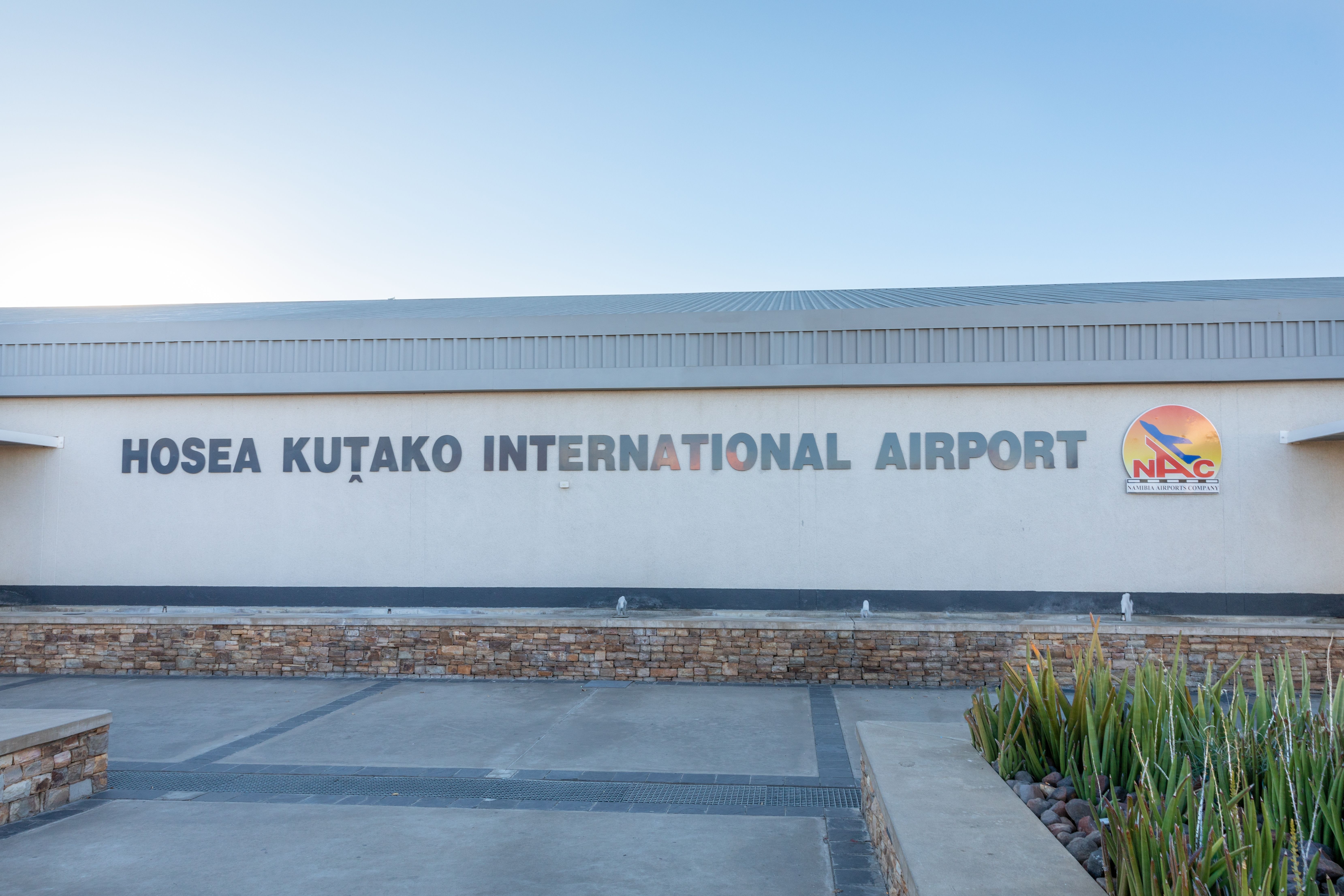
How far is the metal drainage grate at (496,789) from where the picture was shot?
663cm

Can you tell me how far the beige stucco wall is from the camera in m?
11.8

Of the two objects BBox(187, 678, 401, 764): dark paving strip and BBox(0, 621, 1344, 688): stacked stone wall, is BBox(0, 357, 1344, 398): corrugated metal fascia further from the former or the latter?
BBox(187, 678, 401, 764): dark paving strip

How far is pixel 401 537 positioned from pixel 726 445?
4.74 m

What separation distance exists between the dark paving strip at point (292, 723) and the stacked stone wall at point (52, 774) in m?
0.90

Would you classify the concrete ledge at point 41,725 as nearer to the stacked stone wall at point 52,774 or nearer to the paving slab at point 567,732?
the stacked stone wall at point 52,774

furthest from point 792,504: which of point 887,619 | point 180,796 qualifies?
point 180,796

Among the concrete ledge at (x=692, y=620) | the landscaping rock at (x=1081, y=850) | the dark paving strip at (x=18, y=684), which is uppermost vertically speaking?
the concrete ledge at (x=692, y=620)

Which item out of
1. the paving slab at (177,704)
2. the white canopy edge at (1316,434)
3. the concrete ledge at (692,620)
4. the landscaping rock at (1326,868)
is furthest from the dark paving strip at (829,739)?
the white canopy edge at (1316,434)

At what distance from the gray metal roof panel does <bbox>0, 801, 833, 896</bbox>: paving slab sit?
7.79 metres

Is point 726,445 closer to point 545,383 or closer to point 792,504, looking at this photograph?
point 792,504

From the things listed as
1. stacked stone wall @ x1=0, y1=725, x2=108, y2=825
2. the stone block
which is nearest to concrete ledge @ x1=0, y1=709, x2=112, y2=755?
stacked stone wall @ x1=0, y1=725, x2=108, y2=825

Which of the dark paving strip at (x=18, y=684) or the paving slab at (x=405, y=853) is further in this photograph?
the dark paving strip at (x=18, y=684)

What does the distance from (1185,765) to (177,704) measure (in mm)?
9744

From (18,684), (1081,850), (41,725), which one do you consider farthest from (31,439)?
(1081,850)
